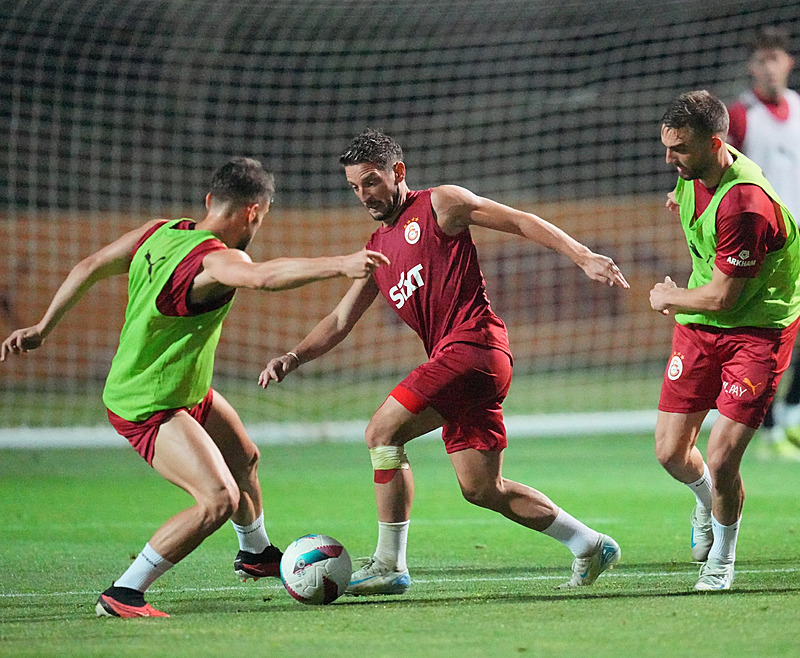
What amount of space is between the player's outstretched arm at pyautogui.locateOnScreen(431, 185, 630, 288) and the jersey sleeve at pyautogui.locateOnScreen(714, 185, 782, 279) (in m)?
0.44

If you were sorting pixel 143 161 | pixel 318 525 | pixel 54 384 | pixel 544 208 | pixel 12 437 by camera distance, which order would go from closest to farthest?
pixel 318 525, pixel 12 437, pixel 54 384, pixel 544 208, pixel 143 161

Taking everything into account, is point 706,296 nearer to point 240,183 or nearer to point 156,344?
point 240,183

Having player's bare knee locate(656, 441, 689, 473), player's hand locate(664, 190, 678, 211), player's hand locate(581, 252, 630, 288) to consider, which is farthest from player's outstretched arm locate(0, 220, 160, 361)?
player's bare knee locate(656, 441, 689, 473)

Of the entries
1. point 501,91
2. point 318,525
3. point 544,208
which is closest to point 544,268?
point 544,208

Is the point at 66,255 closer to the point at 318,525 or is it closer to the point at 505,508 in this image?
the point at 318,525

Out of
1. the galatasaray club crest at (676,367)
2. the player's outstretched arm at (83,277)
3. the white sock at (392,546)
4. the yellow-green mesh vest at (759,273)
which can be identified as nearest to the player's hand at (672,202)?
the yellow-green mesh vest at (759,273)

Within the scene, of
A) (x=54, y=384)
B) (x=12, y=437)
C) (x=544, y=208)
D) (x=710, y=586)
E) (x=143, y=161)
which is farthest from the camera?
(x=143, y=161)

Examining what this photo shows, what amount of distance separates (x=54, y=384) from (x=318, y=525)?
7.74 meters

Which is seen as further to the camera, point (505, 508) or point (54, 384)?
point (54, 384)

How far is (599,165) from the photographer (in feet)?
57.6

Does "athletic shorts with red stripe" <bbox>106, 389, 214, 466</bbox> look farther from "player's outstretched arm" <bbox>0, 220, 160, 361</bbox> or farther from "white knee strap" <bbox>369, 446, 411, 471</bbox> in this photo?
"white knee strap" <bbox>369, 446, 411, 471</bbox>

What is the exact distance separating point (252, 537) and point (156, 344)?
43.2 inches

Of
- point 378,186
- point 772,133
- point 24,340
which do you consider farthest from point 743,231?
point 772,133

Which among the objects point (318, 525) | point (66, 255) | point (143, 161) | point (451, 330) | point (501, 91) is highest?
point (501, 91)
